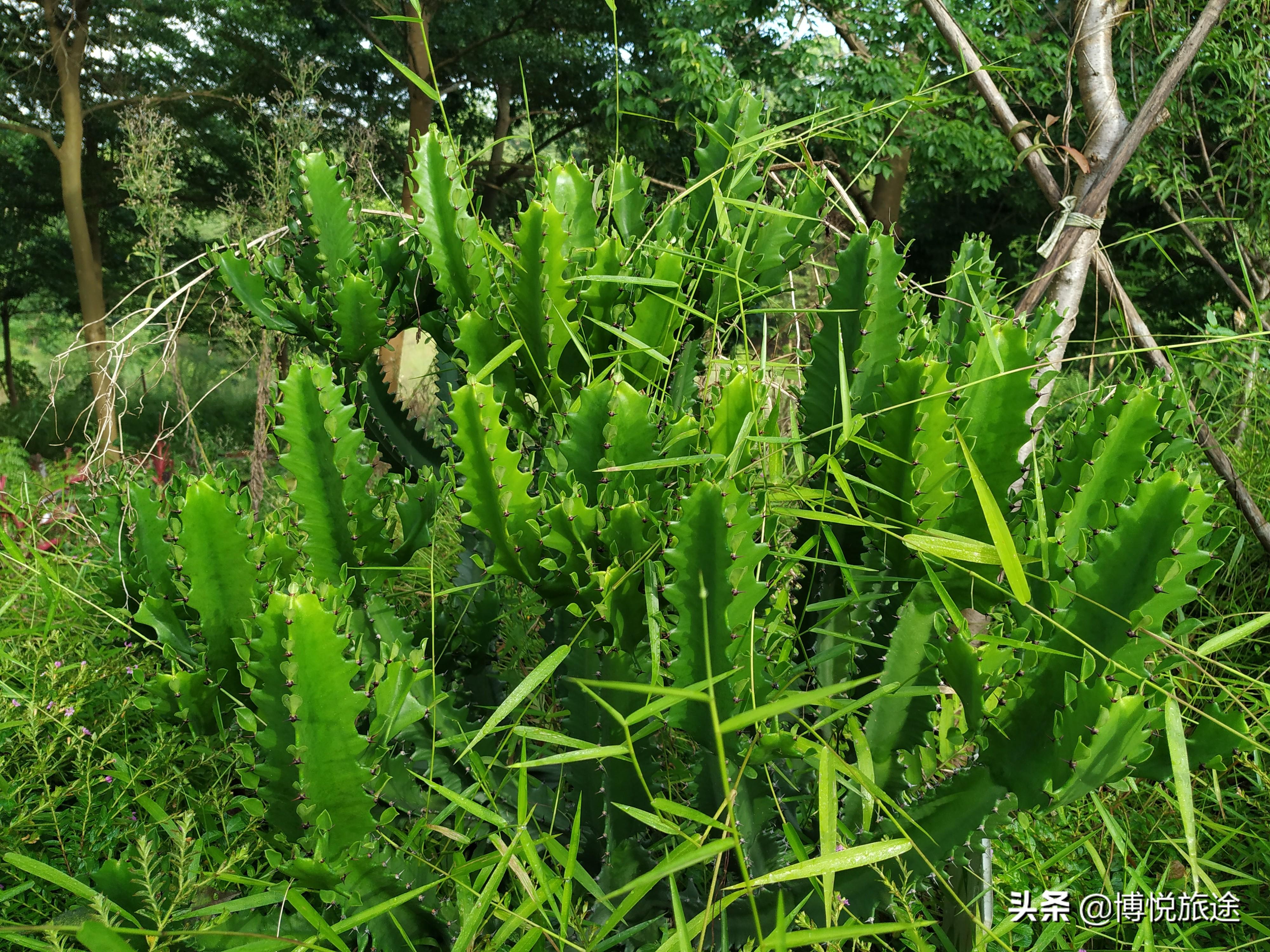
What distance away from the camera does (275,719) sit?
34.0 inches

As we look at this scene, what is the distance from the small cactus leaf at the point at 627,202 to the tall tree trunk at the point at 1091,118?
712mm

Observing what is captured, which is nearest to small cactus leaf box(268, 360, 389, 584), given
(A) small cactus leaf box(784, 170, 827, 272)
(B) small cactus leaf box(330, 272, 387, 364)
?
(B) small cactus leaf box(330, 272, 387, 364)

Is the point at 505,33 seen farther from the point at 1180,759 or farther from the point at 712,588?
the point at 1180,759

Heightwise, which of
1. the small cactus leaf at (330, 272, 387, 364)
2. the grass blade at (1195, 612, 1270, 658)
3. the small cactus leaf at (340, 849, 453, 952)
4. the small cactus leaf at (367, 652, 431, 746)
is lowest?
the small cactus leaf at (340, 849, 453, 952)

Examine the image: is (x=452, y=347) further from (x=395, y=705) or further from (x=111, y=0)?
(x=111, y=0)

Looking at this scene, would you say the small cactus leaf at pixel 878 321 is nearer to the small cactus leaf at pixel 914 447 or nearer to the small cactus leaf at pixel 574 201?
the small cactus leaf at pixel 914 447

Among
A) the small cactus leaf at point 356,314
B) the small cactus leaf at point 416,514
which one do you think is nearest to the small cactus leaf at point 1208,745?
the small cactus leaf at point 416,514

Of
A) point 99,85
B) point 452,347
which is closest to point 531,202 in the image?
point 452,347

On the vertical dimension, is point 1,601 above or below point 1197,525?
below

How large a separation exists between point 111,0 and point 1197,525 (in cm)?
1222

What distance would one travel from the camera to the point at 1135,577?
2.87ft

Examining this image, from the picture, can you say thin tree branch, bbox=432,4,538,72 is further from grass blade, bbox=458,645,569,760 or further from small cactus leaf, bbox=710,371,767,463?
grass blade, bbox=458,645,569,760

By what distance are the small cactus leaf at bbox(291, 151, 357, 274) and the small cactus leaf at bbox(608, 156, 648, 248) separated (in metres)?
0.41

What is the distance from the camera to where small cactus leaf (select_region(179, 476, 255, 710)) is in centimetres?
97
